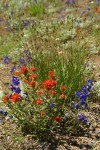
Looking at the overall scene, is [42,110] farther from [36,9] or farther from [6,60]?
[36,9]

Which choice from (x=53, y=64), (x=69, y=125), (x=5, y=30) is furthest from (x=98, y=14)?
(x=69, y=125)

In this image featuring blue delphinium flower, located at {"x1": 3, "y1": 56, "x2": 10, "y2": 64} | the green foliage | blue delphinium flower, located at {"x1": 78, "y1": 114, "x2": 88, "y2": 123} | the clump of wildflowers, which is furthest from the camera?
the green foliage

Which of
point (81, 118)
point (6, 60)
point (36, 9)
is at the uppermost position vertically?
point (36, 9)

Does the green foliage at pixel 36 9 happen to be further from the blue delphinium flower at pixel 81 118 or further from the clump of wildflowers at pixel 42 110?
the blue delphinium flower at pixel 81 118

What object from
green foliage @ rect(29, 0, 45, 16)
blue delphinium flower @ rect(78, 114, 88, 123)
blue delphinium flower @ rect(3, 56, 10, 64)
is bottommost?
blue delphinium flower @ rect(78, 114, 88, 123)

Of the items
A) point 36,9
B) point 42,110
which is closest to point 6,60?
point 42,110

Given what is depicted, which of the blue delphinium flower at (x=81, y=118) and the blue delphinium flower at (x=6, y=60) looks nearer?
the blue delphinium flower at (x=81, y=118)

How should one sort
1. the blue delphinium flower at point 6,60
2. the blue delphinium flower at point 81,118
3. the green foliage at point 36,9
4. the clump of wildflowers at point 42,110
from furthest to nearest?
1. the green foliage at point 36,9
2. the blue delphinium flower at point 6,60
3. the blue delphinium flower at point 81,118
4. the clump of wildflowers at point 42,110

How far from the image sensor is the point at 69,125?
180 inches

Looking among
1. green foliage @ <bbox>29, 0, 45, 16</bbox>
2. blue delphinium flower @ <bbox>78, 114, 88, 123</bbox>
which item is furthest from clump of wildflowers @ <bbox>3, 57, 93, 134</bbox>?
green foliage @ <bbox>29, 0, 45, 16</bbox>

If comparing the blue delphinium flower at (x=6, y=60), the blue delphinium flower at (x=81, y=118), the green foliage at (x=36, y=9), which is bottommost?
the blue delphinium flower at (x=81, y=118)

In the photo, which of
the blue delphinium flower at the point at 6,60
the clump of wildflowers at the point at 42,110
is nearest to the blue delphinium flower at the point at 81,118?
the clump of wildflowers at the point at 42,110

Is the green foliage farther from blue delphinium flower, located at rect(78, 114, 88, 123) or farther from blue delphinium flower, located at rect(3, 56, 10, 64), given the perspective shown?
blue delphinium flower, located at rect(78, 114, 88, 123)

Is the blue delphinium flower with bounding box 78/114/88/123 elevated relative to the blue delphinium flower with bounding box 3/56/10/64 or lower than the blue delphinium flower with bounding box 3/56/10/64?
lower
